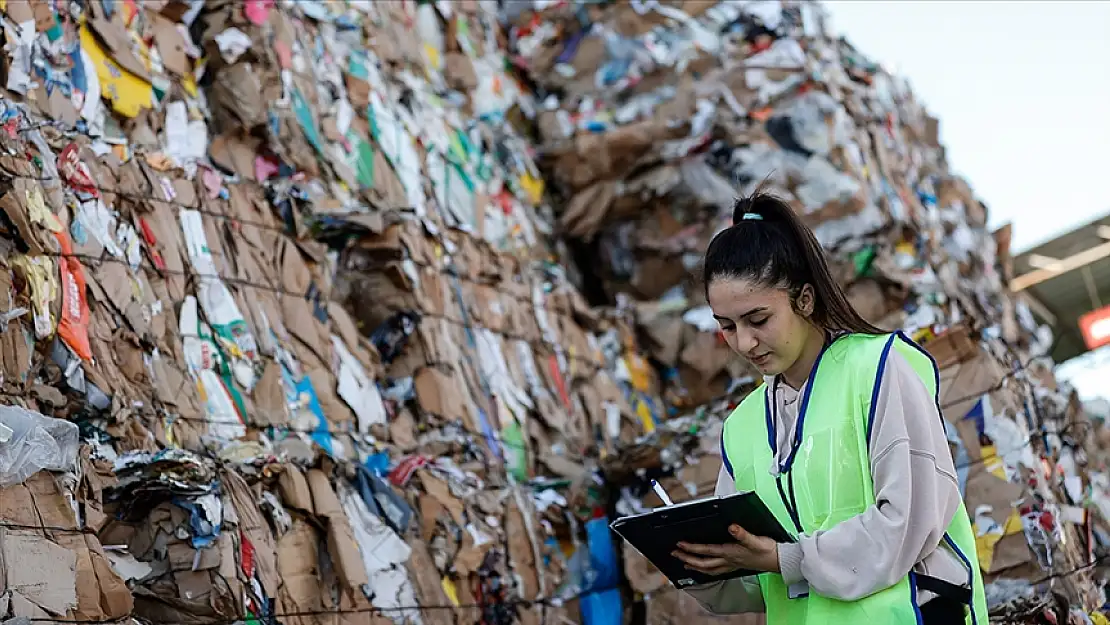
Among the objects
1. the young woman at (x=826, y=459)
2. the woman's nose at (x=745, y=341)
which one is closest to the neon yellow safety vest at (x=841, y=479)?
the young woman at (x=826, y=459)

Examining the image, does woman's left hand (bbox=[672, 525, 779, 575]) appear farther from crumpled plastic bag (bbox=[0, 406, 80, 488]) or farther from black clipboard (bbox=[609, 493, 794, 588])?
crumpled plastic bag (bbox=[0, 406, 80, 488])

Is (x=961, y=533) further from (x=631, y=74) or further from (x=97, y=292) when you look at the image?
(x=631, y=74)

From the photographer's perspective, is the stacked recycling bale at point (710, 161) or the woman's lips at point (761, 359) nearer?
the woman's lips at point (761, 359)

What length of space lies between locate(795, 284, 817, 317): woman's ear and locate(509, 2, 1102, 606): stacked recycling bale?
2580 mm

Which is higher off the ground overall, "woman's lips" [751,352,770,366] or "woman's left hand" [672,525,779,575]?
"woman's lips" [751,352,770,366]

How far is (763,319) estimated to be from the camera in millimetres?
1950

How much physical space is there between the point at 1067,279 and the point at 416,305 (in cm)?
776

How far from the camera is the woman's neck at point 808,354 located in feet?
6.54

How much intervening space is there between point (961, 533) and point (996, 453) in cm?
163

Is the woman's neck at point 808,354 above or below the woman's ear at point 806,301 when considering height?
below

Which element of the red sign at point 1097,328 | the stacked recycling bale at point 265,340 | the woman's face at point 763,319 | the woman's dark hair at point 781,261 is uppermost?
the woman's dark hair at point 781,261

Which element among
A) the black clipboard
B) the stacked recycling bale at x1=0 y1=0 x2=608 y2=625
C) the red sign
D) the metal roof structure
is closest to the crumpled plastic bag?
the stacked recycling bale at x1=0 y1=0 x2=608 y2=625

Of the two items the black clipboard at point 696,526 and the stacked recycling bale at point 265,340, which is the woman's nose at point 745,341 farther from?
the stacked recycling bale at point 265,340

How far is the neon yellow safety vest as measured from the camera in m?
1.79
